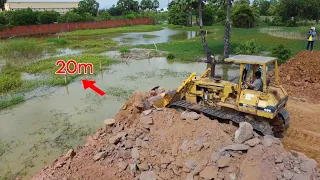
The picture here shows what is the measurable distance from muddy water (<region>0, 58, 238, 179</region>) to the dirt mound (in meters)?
4.01

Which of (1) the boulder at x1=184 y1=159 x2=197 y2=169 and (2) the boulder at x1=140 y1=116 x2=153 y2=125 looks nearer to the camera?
(1) the boulder at x1=184 y1=159 x2=197 y2=169

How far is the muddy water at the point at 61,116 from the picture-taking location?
8.85 m

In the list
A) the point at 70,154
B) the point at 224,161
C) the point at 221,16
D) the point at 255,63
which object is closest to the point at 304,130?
the point at 255,63

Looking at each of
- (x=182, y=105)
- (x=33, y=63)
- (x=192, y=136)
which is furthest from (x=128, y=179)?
(x=33, y=63)

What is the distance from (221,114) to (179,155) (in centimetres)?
230

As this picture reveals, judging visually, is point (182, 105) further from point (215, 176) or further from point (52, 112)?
point (52, 112)

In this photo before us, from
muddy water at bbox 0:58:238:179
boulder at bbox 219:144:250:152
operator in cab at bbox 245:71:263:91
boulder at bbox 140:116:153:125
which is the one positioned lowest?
muddy water at bbox 0:58:238:179

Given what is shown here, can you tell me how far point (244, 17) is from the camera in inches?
1858

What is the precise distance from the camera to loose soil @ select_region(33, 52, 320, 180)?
18.7ft

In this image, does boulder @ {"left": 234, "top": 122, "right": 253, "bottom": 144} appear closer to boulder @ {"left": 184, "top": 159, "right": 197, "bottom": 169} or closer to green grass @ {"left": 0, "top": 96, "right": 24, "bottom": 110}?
boulder @ {"left": 184, "top": 159, "right": 197, "bottom": 169}

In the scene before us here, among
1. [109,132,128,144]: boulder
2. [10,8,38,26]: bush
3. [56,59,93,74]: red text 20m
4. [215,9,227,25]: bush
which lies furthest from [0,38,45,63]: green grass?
[215,9,227,25]: bush

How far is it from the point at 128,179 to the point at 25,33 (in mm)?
45105

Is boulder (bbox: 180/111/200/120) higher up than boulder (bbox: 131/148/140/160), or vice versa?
boulder (bbox: 180/111/200/120)

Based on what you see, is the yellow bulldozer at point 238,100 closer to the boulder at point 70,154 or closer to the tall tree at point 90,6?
the boulder at point 70,154
